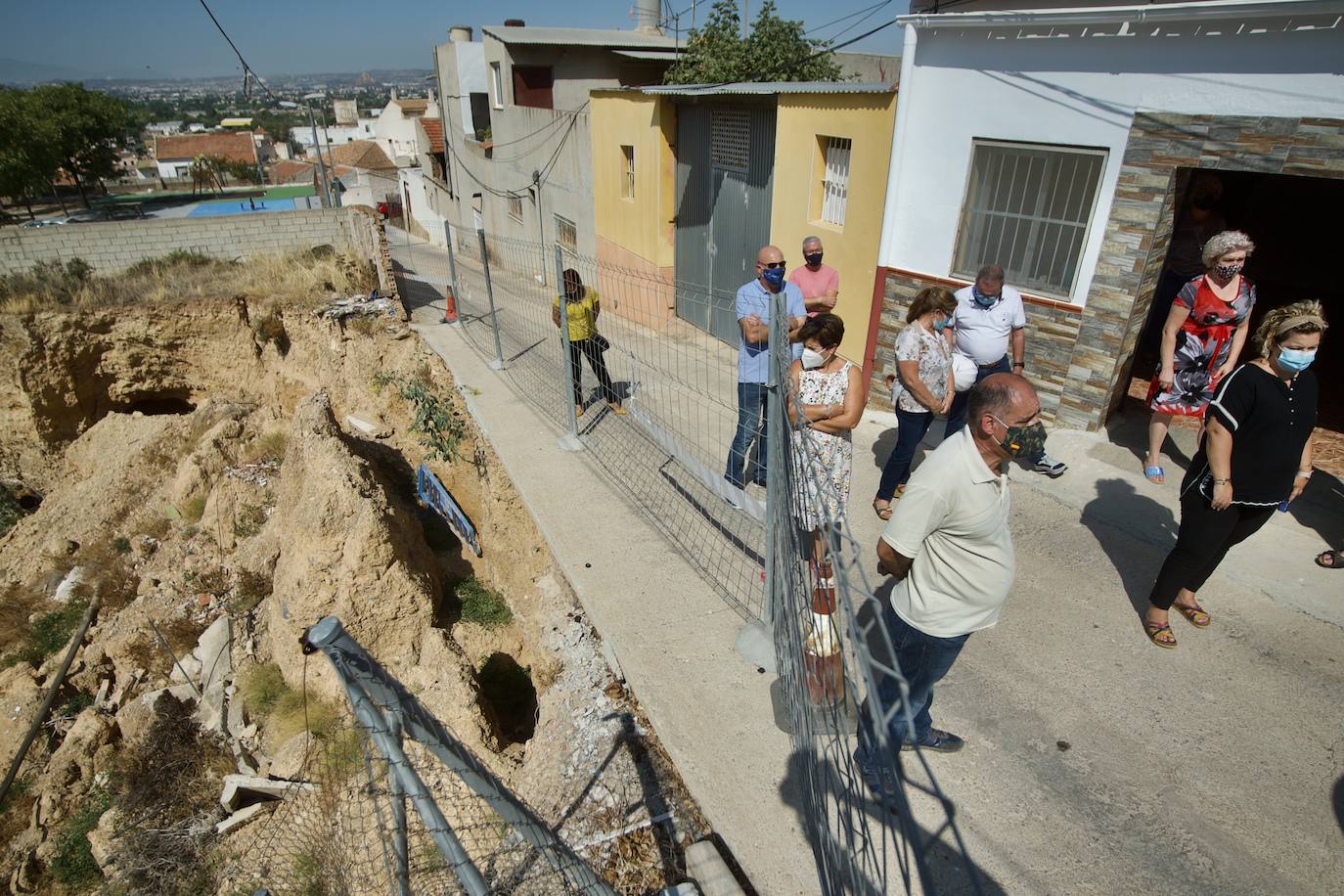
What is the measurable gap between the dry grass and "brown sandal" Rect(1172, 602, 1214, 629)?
37.8 feet

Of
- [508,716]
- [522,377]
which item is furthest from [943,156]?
[508,716]

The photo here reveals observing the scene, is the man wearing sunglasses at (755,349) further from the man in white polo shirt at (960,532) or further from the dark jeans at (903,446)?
the man in white polo shirt at (960,532)

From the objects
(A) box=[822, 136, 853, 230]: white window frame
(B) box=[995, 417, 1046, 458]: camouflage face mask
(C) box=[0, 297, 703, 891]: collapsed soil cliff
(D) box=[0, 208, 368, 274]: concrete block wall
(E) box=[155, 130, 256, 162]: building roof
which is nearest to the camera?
(B) box=[995, 417, 1046, 458]: camouflage face mask

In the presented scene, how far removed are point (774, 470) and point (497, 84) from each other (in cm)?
2031

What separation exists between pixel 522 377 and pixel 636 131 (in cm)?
585

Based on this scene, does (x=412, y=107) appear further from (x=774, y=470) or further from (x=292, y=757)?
(x=774, y=470)

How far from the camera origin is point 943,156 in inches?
243

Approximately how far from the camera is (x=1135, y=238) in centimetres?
527

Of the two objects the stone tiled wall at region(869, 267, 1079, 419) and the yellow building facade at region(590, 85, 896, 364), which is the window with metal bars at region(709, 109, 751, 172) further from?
the stone tiled wall at region(869, 267, 1079, 419)

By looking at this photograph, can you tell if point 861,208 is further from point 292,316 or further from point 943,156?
point 292,316

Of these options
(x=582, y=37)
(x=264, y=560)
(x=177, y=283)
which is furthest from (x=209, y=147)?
(x=264, y=560)

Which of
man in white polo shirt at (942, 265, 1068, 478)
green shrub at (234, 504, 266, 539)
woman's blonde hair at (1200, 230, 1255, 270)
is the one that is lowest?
green shrub at (234, 504, 266, 539)

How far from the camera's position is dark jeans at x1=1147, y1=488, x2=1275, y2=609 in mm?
3479

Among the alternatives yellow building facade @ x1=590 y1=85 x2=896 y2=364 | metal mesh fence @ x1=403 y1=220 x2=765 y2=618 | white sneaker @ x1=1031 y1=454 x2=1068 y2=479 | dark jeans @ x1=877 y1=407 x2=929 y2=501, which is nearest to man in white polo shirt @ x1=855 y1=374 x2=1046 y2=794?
metal mesh fence @ x1=403 y1=220 x2=765 y2=618
